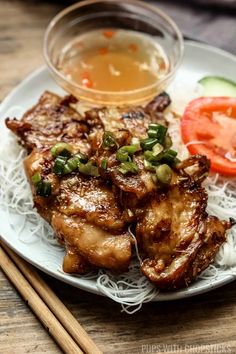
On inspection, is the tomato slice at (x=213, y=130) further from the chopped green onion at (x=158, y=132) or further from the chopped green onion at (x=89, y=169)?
the chopped green onion at (x=89, y=169)

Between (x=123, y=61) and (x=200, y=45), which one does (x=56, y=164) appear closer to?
(x=123, y=61)

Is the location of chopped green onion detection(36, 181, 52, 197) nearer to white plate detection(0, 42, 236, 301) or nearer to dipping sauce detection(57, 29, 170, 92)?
white plate detection(0, 42, 236, 301)

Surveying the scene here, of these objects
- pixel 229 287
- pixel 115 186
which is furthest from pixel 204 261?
pixel 115 186

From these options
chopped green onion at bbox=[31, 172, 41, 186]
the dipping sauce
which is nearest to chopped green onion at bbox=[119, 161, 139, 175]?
chopped green onion at bbox=[31, 172, 41, 186]

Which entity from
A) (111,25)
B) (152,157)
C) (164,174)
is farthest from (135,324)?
(111,25)

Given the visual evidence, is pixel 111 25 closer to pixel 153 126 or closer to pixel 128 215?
pixel 153 126

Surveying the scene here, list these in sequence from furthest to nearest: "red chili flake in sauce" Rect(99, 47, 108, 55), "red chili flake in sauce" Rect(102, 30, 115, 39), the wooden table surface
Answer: "red chili flake in sauce" Rect(102, 30, 115, 39)
"red chili flake in sauce" Rect(99, 47, 108, 55)
the wooden table surface
